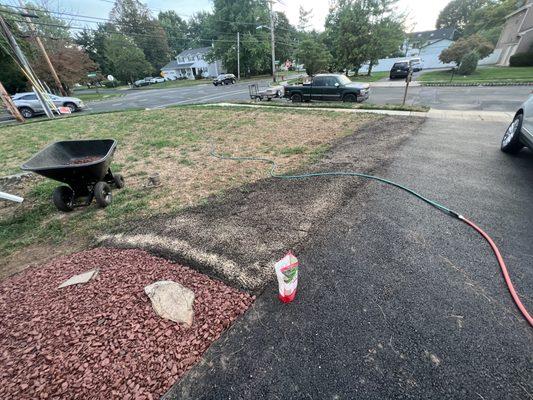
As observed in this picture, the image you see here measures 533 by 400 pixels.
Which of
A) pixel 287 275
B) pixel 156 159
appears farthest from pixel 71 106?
pixel 287 275

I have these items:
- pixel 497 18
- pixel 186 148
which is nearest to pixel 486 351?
pixel 186 148

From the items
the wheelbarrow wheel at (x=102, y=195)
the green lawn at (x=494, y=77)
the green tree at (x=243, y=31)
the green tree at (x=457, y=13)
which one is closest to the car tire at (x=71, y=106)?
the wheelbarrow wheel at (x=102, y=195)

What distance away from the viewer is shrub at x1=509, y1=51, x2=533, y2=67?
24938 millimetres

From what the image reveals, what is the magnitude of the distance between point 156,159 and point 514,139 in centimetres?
857

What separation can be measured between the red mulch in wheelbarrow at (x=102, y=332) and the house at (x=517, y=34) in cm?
4083

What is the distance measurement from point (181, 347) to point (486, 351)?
2395 mm

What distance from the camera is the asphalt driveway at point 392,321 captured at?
172 centimetres

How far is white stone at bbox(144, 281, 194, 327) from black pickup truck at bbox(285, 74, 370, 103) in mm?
13397

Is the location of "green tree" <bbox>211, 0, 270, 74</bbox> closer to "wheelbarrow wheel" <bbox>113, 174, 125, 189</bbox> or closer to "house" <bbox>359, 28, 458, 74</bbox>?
"house" <bbox>359, 28, 458, 74</bbox>

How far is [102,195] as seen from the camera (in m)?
4.25

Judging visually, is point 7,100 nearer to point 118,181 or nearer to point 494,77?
point 118,181

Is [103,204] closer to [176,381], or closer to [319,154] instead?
[176,381]

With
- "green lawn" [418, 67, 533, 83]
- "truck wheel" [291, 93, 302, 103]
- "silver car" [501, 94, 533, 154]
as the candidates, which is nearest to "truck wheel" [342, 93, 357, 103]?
"truck wheel" [291, 93, 302, 103]

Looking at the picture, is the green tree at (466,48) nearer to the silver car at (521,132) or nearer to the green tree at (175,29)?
the silver car at (521,132)
